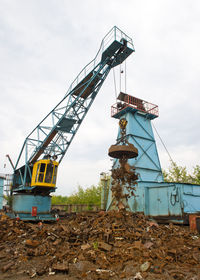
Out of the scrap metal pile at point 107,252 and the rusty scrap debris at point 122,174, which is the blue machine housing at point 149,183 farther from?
the scrap metal pile at point 107,252

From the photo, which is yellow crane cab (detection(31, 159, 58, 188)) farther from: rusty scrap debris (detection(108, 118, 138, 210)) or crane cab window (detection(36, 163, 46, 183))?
rusty scrap debris (detection(108, 118, 138, 210))

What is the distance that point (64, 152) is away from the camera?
18.4 m

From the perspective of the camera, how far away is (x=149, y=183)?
1598 centimetres

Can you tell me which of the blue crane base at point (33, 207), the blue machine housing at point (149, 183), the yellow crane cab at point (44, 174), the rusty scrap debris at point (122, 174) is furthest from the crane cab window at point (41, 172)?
the rusty scrap debris at point (122, 174)

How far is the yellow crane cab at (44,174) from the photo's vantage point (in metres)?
14.6

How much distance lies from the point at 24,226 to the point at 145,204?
23.5 feet

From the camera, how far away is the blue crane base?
13.7 m

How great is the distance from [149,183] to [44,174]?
7540 millimetres

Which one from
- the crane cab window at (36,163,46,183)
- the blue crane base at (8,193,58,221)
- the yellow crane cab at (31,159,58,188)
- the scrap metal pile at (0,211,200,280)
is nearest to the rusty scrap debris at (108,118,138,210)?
the scrap metal pile at (0,211,200,280)

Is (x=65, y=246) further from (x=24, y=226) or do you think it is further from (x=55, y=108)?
(x=55, y=108)

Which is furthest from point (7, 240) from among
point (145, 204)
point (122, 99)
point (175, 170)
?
point (175, 170)

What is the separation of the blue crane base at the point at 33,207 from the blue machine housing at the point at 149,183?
17.3ft

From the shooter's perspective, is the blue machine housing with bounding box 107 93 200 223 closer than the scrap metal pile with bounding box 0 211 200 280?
No

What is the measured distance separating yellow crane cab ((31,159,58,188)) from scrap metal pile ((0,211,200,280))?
20.2 ft
